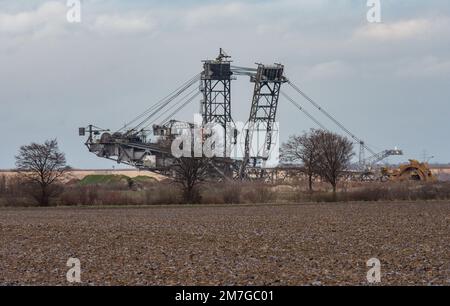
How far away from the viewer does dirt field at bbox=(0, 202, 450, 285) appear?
2203 cm

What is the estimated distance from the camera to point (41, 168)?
244 ft

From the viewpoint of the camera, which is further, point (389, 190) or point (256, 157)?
point (256, 157)

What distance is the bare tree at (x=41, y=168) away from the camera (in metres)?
73.0

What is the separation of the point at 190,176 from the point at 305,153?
24.8 metres

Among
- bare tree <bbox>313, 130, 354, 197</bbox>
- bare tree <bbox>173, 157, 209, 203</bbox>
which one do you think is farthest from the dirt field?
bare tree <bbox>313, 130, 354, 197</bbox>

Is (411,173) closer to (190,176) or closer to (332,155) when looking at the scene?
(332,155)

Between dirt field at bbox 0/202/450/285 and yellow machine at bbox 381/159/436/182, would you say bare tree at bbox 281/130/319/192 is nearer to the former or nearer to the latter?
yellow machine at bbox 381/159/436/182

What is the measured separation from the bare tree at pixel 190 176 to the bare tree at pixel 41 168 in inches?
406

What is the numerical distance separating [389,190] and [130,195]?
22013 millimetres

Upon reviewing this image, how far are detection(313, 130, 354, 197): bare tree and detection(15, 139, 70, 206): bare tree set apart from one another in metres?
25.2

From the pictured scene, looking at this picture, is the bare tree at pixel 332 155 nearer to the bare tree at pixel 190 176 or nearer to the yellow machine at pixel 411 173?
the yellow machine at pixel 411 173

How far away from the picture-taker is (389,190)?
242 ft
